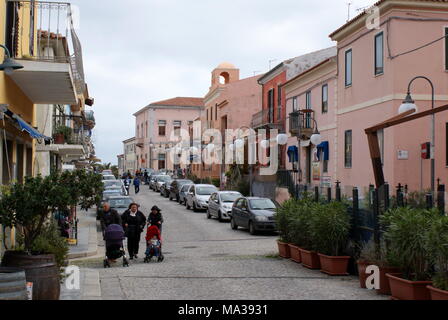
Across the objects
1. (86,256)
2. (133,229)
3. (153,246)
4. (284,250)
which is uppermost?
(133,229)

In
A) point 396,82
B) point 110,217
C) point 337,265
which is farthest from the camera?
point 396,82

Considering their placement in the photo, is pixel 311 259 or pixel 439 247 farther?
pixel 311 259

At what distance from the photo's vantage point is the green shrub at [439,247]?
8773 mm

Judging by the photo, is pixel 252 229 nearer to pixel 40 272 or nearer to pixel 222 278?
pixel 222 278

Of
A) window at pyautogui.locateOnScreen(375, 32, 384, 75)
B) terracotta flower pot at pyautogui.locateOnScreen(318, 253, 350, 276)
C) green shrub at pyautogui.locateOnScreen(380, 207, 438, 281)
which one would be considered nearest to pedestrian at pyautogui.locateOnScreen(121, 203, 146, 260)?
terracotta flower pot at pyautogui.locateOnScreen(318, 253, 350, 276)

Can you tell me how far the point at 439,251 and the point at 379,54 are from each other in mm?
14797

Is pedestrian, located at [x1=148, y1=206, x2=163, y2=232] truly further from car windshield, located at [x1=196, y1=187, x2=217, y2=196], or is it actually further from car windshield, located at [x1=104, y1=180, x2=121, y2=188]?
car windshield, located at [x1=104, y1=180, x2=121, y2=188]

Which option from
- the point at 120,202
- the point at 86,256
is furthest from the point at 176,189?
the point at 86,256

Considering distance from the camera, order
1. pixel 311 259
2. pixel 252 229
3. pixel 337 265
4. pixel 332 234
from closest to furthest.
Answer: pixel 337 265 < pixel 332 234 < pixel 311 259 < pixel 252 229

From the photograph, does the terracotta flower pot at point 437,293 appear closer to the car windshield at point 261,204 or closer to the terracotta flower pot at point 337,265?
the terracotta flower pot at point 337,265

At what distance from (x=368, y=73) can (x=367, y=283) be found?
45.0 ft

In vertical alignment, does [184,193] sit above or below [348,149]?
below

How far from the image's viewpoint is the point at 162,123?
9031cm

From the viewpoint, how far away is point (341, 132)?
26.5m
